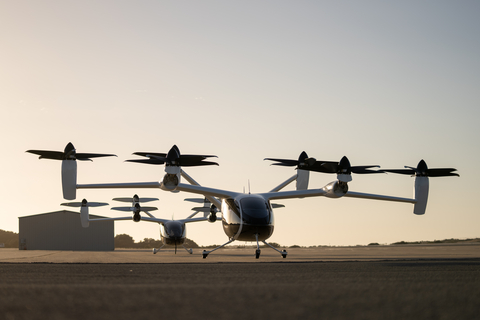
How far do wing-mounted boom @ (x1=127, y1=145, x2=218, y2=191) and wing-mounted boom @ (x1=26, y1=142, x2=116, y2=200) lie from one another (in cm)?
413

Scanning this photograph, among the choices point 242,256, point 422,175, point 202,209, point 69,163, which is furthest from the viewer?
point 202,209

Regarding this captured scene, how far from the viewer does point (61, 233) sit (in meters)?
64.4

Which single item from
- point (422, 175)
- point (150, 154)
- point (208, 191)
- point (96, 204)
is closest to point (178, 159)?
point (150, 154)

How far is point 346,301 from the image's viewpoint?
12.7 ft

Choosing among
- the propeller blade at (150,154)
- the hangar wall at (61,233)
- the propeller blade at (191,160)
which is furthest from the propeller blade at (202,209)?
the hangar wall at (61,233)

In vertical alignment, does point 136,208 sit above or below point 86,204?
below

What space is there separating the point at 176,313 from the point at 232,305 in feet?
1.90

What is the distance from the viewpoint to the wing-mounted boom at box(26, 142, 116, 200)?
22.8 metres

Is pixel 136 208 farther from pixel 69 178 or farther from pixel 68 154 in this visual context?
pixel 68 154

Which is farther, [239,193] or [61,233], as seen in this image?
[61,233]

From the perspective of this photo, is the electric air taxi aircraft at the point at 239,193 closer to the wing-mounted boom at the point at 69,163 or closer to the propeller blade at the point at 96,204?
the wing-mounted boom at the point at 69,163

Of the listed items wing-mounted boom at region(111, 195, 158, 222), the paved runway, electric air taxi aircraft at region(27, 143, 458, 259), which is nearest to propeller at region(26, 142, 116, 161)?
electric air taxi aircraft at region(27, 143, 458, 259)

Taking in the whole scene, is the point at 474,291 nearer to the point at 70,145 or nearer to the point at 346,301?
the point at 346,301

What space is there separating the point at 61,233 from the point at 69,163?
4576 cm
